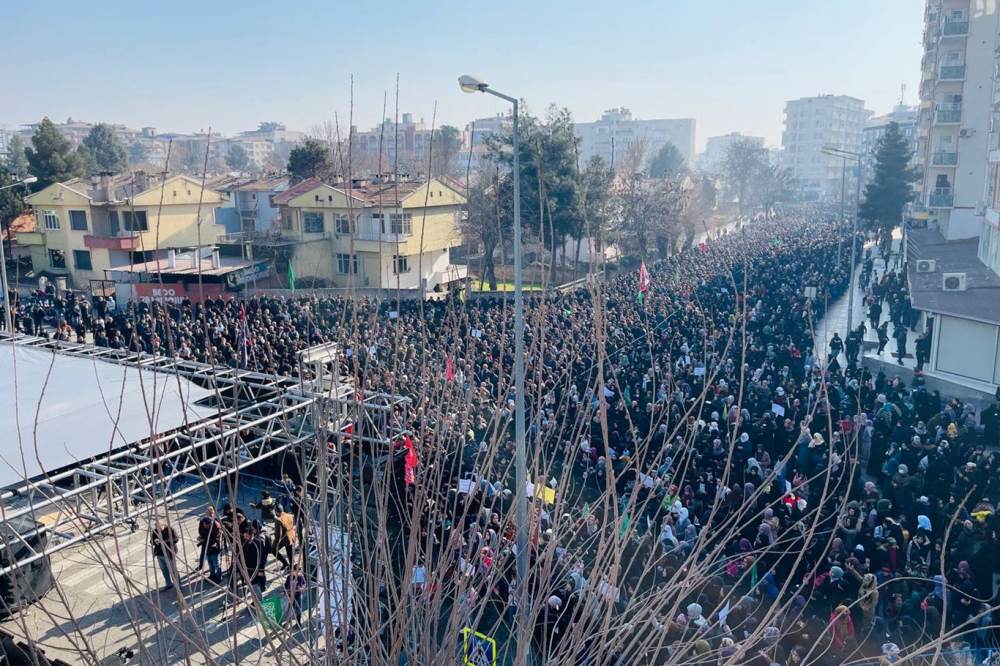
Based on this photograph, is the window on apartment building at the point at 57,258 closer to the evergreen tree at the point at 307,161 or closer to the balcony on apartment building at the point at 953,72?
the evergreen tree at the point at 307,161

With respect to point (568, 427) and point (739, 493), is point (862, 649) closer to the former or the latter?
point (739, 493)

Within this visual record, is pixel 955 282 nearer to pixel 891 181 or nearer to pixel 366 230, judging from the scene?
pixel 366 230

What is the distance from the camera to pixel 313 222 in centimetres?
3019

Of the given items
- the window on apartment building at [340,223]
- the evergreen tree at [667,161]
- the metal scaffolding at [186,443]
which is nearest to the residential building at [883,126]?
the evergreen tree at [667,161]

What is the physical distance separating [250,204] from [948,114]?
31827 millimetres

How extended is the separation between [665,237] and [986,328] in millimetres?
20329

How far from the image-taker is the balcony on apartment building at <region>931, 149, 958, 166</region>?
106 ft

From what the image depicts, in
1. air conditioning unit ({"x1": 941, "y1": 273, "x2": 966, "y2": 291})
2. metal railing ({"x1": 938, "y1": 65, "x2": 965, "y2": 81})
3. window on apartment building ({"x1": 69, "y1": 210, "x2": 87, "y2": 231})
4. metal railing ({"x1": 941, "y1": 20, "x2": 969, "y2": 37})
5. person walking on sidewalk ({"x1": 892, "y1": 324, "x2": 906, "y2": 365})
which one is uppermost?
metal railing ({"x1": 941, "y1": 20, "x2": 969, "y2": 37})

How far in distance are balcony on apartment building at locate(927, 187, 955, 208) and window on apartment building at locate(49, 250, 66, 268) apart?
3671 cm

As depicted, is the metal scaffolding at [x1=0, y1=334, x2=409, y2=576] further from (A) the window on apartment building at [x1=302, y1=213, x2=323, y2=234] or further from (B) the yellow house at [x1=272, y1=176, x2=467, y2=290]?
(A) the window on apartment building at [x1=302, y1=213, x2=323, y2=234]

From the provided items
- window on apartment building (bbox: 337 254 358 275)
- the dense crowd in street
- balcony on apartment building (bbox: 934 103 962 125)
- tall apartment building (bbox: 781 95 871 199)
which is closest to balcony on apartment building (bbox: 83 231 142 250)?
window on apartment building (bbox: 337 254 358 275)

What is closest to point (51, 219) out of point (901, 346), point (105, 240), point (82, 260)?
point (82, 260)

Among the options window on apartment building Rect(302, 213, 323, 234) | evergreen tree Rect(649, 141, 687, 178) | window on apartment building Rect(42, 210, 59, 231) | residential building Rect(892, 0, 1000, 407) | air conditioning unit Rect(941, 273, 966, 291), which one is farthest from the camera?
evergreen tree Rect(649, 141, 687, 178)

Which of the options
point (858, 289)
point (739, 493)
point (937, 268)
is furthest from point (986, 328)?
point (858, 289)
